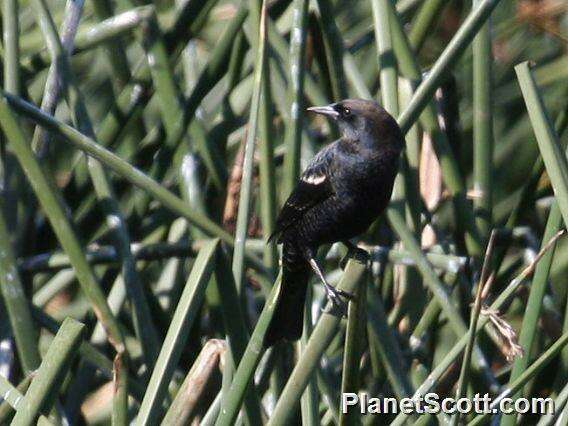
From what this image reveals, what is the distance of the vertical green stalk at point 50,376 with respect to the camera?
187cm

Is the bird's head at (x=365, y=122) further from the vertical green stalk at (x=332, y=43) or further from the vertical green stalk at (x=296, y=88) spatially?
the vertical green stalk at (x=332, y=43)

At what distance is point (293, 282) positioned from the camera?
2.61 m

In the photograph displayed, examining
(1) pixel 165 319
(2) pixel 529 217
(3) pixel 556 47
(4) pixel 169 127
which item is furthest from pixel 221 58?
(3) pixel 556 47

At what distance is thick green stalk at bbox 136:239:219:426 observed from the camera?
1.94m

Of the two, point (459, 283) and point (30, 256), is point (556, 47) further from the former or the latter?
point (30, 256)

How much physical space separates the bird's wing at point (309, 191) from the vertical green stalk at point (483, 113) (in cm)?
33

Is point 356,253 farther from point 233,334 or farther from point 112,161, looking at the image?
point 112,161

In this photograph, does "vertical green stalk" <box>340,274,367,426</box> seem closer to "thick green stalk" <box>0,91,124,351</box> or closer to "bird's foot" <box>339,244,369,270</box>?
"bird's foot" <box>339,244,369,270</box>

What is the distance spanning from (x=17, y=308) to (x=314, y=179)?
0.71 metres

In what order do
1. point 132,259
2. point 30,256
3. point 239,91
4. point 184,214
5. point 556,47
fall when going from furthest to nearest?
point 556,47 → point 239,91 → point 30,256 → point 132,259 → point 184,214

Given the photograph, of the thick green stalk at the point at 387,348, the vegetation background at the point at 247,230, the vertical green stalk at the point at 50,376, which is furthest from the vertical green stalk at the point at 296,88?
the vertical green stalk at the point at 50,376

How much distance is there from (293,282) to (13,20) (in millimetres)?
831

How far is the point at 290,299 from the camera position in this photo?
2545mm

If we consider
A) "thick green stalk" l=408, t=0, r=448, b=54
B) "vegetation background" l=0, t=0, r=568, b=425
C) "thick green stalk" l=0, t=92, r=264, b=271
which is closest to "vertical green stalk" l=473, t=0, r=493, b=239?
"vegetation background" l=0, t=0, r=568, b=425
